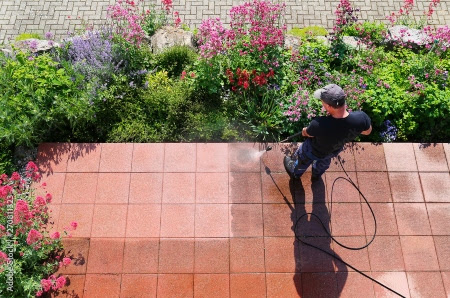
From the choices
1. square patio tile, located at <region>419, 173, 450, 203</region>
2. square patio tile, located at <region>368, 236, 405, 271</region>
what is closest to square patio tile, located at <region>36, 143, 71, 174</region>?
square patio tile, located at <region>368, 236, 405, 271</region>

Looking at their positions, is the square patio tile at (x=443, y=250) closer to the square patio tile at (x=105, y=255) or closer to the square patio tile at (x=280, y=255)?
the square patio tile at (x=280, y=255)

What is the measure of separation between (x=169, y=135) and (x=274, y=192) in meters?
2.00

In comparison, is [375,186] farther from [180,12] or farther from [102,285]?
[180,12]

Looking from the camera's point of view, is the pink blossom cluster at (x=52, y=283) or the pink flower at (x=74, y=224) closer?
the pink blossom cluster at (x=52, y=283)

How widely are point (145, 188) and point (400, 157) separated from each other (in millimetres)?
4131

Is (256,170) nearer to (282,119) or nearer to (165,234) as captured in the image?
(282,119)

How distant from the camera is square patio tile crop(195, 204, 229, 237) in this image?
5504 mm

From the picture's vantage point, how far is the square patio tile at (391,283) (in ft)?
17.0

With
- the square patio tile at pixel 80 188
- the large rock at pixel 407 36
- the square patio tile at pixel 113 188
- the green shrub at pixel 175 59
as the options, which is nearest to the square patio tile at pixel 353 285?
the square patio tile at pixel 113 188

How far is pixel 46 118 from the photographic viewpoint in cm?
575

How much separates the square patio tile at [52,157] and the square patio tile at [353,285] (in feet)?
14.7

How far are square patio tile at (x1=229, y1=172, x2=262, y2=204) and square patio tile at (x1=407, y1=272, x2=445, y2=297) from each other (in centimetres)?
240

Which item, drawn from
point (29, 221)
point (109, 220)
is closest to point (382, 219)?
point (109, 220)

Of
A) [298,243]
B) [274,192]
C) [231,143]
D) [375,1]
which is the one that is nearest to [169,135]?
[231,143]
